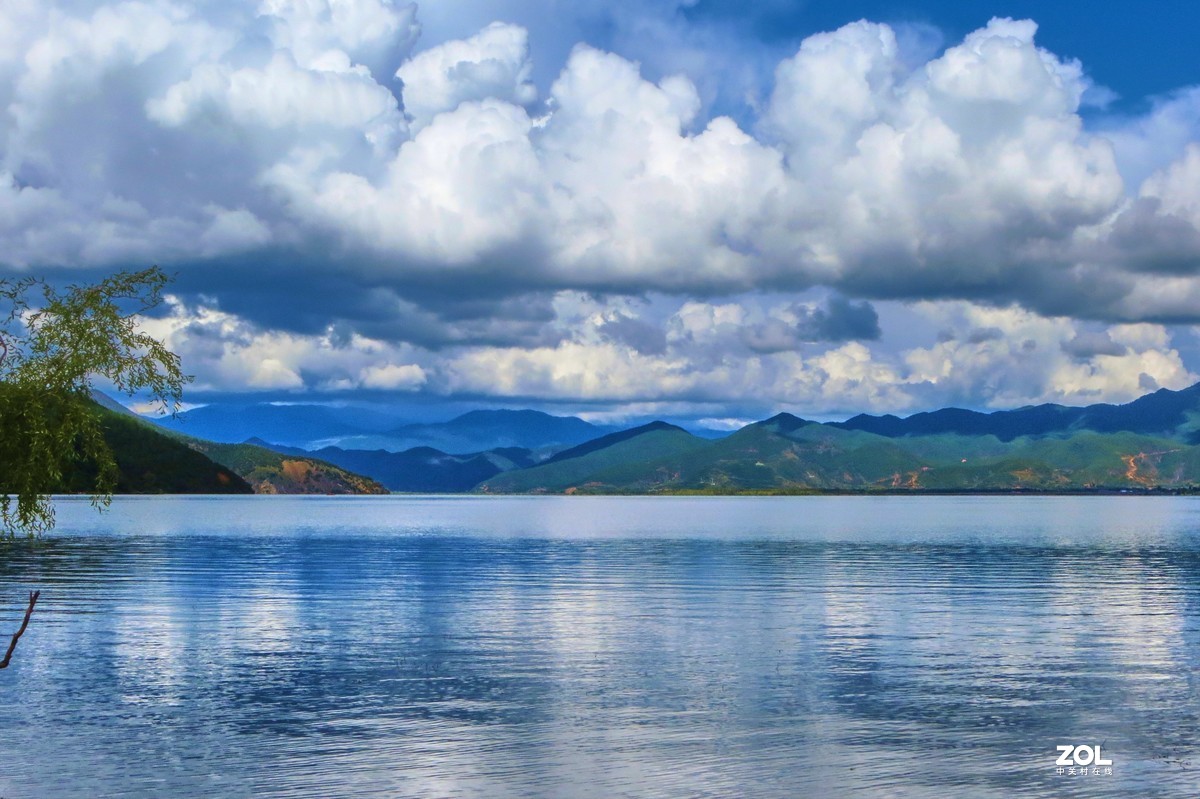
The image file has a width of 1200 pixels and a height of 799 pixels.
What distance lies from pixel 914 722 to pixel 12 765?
93.1ft

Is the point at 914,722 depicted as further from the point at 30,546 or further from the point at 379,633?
the point at 30,546

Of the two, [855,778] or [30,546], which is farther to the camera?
[30,546]

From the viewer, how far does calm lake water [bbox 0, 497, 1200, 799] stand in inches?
1314

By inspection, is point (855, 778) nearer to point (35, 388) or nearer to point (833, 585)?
point (35, 388)

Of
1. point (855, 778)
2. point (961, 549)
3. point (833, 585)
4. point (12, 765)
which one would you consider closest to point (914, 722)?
point (855, 778)

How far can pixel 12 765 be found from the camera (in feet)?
114

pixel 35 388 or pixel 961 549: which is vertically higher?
pixel 35 388

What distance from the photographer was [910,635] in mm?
62781

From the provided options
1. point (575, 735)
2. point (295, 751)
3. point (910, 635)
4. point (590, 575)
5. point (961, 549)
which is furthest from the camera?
point (961, 549)

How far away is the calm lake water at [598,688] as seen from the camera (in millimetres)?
33375

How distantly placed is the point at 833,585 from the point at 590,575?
76.9 feet

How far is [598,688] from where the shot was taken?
46.9m

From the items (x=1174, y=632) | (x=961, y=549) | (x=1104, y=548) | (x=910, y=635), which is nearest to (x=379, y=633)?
(x=910, y=635)

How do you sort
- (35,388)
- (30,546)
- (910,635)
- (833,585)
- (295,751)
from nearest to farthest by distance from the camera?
(35,388)
(295,751)
(910,635)
(833,585)
(30,546)
